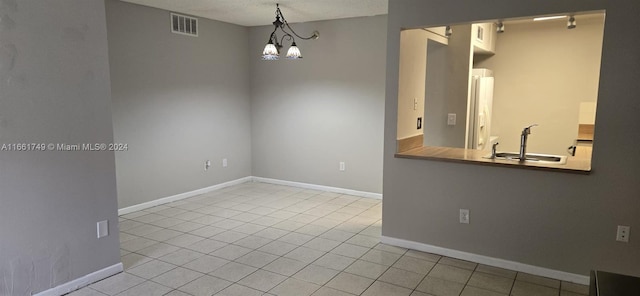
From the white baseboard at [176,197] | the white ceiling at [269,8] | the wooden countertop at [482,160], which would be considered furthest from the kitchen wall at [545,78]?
the white baseboard at [176,197]

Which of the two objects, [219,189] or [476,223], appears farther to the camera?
[219,189]

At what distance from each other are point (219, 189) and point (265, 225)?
1.81 m

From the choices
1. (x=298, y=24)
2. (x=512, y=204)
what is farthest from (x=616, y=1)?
(x=298, y=24)

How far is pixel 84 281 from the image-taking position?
2.94 m

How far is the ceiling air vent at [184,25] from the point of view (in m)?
5.00

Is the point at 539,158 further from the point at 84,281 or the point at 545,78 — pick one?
the point at 84,281

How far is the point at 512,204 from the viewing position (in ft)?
10.3

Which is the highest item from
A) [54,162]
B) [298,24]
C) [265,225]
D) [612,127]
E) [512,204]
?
[298,24]

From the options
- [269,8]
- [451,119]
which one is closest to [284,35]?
[269,8]

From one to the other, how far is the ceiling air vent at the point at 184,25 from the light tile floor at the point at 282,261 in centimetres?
222

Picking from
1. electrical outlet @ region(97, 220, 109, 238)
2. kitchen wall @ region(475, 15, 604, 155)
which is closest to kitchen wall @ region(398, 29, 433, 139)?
kitchen wall @ region(475, 15, 604, 155)

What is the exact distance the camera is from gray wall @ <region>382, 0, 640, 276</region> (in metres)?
2.73

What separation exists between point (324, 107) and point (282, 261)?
2.77 meters

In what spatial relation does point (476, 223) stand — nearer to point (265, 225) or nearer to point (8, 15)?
point (265, 225)
